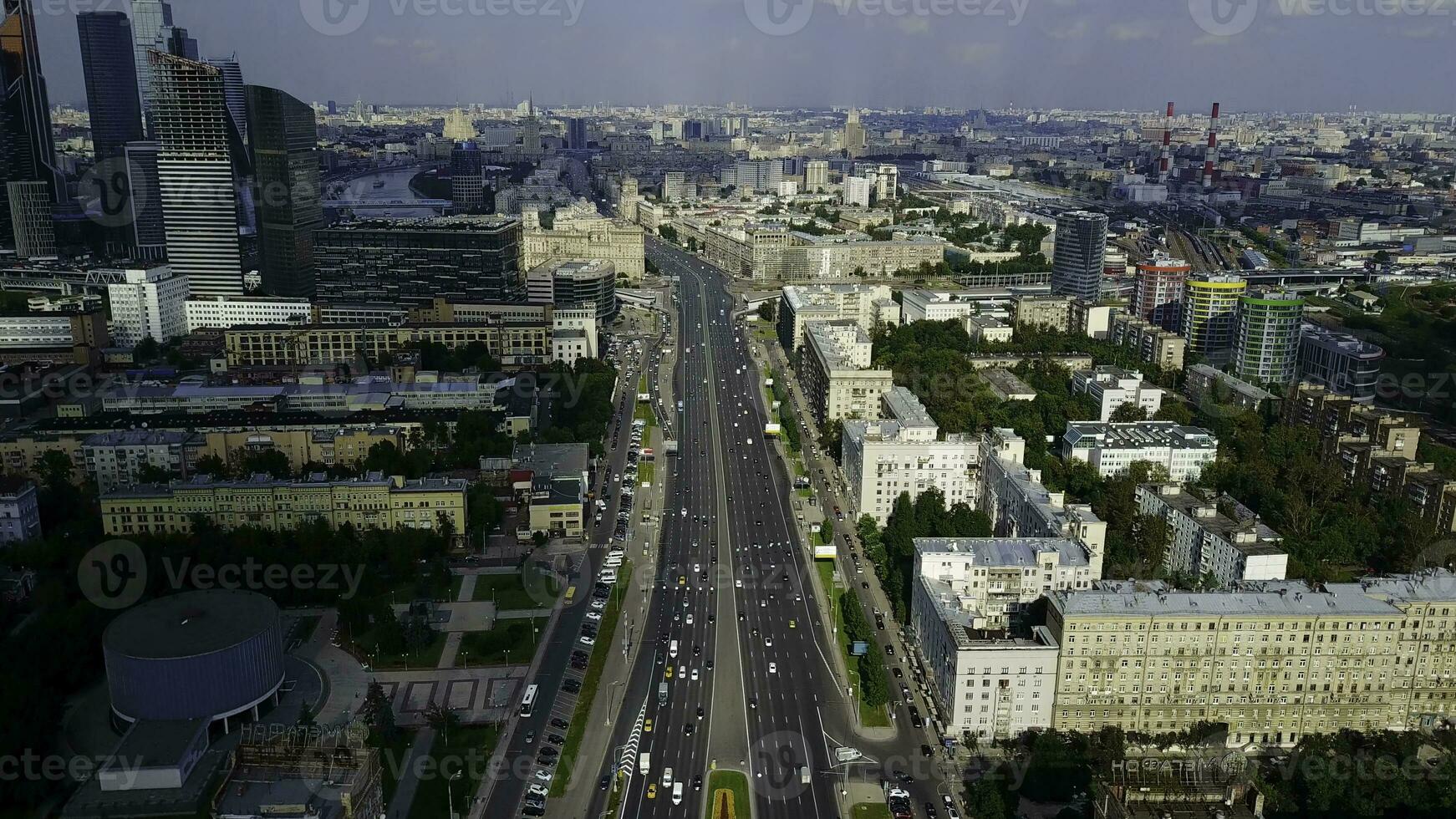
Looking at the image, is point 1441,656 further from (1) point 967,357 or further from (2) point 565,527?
(1) point 967,357

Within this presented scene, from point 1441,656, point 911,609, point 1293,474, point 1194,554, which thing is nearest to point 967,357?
point 1293,474

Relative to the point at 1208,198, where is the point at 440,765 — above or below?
below

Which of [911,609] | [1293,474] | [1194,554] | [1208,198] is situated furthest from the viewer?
[1208,198]

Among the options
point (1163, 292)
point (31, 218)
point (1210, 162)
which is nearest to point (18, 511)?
point (31, 218)

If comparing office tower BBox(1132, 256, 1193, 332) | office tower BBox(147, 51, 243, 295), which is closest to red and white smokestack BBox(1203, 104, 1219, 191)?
office tower BBox(1132, 256, 1193, 332)

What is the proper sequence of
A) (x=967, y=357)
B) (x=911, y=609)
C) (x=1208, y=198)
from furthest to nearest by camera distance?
(x=1208, y=198) < (x=967, y=357) < (x=911, y=609)

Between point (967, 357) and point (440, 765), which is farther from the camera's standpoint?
point (967, 357)

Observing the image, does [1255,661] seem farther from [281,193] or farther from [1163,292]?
[281,193]
